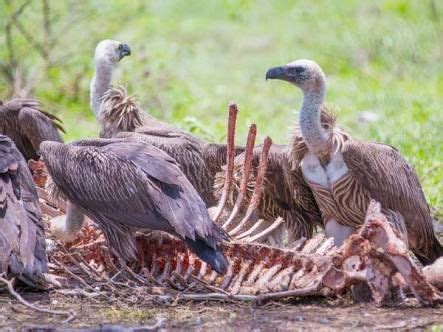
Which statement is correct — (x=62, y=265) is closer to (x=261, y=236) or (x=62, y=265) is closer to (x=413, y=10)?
(x=261, y=236)

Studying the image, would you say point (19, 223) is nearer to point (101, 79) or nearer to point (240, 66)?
point (101, 79)

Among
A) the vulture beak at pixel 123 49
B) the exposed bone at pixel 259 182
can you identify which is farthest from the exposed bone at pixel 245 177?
the vulture beak at pixel 123 49

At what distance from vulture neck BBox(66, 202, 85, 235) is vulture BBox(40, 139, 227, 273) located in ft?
0.09

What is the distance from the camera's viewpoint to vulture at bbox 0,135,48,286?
6387 millimetres

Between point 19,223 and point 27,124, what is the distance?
231cm

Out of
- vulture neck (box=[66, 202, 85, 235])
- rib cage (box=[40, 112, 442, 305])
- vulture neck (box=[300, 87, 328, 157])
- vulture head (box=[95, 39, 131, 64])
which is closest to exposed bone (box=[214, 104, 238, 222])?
rib cage (box=[40, 112, 442, 305])

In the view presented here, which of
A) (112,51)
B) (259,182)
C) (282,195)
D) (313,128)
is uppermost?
(112,51)

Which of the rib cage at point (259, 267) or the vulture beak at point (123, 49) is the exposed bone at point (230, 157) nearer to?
the rib cage at point (259, 267)

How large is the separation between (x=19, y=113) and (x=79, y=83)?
4703 millimetres

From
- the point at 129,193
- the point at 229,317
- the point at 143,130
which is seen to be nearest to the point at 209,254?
the point at 229,317

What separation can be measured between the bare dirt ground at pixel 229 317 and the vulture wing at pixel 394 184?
1.12 metres

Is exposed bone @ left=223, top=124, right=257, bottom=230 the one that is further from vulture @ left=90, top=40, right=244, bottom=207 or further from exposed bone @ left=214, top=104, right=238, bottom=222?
vulture @ left=90, top=40, right=244, bottom=207

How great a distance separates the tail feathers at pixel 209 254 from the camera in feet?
20.9

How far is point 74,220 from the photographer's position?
718cm
